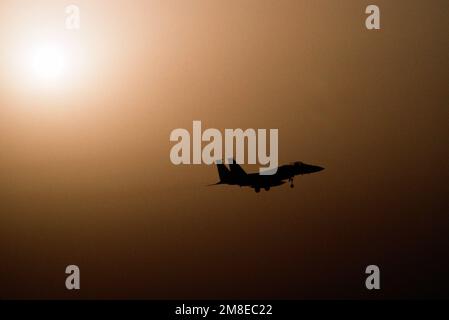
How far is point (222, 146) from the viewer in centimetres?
432

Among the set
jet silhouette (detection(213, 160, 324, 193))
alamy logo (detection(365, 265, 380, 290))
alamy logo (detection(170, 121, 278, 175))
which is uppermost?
alamy logo (detection(170, 121, 278, 175))

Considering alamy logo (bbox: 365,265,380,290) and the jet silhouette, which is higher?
the jet silhouette

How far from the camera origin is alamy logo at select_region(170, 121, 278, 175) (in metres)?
4.31

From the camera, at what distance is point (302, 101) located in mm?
4348

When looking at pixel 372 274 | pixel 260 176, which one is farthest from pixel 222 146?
pixel 372 274

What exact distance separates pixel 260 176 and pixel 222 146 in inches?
12.4

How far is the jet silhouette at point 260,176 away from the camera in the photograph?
4.29 m

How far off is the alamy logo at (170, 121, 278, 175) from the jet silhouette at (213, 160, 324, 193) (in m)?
0.04

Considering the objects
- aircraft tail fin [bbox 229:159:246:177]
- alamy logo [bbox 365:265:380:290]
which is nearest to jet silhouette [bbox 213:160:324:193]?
aircraft tail fin [bbox 229:159:246:177]

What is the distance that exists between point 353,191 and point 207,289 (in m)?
1.14

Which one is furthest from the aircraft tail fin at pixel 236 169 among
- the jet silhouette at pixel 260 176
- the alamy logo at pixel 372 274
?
the alamy logo at pixel 372 274

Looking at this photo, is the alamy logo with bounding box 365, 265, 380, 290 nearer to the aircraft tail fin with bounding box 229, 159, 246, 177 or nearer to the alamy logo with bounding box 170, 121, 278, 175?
the alamy logo with bounding box 170, 121, 278, 175

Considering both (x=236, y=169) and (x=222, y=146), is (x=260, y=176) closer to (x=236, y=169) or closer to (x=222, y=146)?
(x=236, y=169)

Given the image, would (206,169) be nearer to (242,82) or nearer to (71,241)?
(242,82)
